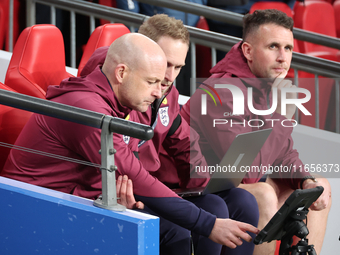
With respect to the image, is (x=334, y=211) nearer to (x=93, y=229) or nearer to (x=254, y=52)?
(x=254, y=52)

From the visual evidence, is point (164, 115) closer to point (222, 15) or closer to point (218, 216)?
point (218, 216)

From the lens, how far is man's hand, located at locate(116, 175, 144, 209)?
1.51 m

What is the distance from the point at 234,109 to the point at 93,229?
118 centimetres

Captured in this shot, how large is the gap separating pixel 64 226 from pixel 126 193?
24 cm

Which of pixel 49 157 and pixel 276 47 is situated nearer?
pixel 49 157

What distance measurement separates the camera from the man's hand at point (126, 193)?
59.3 inches

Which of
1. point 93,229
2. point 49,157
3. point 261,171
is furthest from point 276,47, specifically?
point 93,229

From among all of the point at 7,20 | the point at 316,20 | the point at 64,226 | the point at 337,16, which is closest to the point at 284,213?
the point at 64,226

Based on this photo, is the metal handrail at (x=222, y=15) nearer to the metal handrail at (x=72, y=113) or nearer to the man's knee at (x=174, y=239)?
the man's knee at (x=174, y=239)

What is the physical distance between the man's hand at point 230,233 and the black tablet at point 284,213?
0.09 meters

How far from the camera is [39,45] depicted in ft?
7.91

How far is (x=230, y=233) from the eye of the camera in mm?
1649

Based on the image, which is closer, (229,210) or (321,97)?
(229,210)

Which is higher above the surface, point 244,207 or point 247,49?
point 247,49
